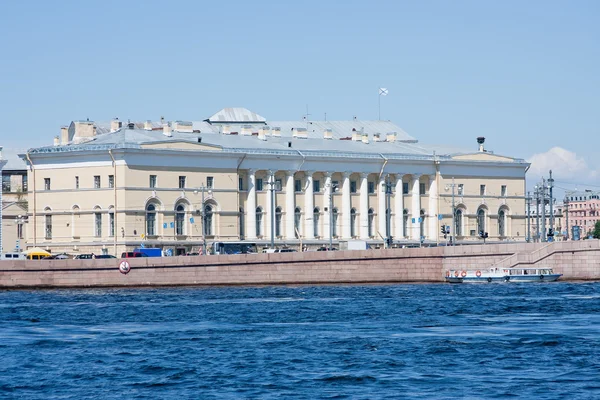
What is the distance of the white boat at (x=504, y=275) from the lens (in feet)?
230

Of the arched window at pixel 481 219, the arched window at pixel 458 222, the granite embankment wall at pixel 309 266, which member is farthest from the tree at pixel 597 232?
the granite embankment wall at pixel 309 266

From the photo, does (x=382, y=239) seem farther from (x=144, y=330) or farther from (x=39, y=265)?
(x=144, y=330)

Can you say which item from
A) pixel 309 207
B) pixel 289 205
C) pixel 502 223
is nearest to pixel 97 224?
pixel 289 205

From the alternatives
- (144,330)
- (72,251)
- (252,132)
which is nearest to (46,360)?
(144,330)

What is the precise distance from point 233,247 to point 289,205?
632 cm

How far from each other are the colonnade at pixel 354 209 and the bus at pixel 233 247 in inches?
66.9

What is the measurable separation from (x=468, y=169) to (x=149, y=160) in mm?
23595

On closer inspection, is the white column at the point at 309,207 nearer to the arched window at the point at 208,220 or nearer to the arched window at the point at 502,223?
the arched window at the point at 208,220

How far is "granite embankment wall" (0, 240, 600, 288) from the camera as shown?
2660 inches

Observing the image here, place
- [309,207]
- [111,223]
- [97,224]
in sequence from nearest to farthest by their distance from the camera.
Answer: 1. [111,223]
2. [97,224]
3. [309,207]

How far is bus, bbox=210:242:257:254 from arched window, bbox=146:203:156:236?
3.46 metres

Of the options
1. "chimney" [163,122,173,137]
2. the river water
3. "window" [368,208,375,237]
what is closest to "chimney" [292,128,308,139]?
"window" [368,208,375,237]

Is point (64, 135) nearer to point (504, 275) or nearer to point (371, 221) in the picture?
point (371, 221)

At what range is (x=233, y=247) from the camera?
89312 mm
